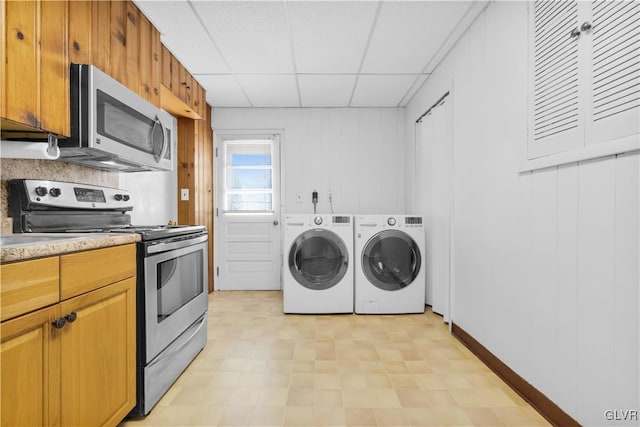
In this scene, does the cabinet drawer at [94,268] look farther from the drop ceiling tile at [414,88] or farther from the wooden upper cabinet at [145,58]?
the drop ceiling tile at [414,88]

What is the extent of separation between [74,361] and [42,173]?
109 centimetres

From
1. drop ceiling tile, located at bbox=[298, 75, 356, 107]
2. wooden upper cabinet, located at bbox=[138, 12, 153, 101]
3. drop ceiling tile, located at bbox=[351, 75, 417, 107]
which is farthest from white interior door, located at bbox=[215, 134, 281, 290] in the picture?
wooden upper cabinet, located at bbox=[138, 12, 153, 101]

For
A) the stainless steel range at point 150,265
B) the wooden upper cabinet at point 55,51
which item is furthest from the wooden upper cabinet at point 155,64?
the stainless steel range at point 150,265

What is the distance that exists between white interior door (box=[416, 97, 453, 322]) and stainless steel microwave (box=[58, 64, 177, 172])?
2.21m

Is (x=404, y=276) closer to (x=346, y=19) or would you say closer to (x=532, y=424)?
(x=532, y=424)

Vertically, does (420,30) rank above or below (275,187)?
above

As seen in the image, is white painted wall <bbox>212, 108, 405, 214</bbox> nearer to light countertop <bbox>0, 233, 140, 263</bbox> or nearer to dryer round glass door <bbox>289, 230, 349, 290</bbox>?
dryer round glass door <bbox>289, 230, 349, 290</bbox>

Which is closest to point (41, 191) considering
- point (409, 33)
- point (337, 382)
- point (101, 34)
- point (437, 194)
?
point (101, 34)

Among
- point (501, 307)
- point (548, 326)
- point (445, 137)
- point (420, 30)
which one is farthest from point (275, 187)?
point (548, 326)

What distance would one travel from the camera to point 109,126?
5.48 feet

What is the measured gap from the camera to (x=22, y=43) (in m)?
1.29

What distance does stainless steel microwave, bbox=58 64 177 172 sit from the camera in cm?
155

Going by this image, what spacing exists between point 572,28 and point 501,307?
1.44 meters
